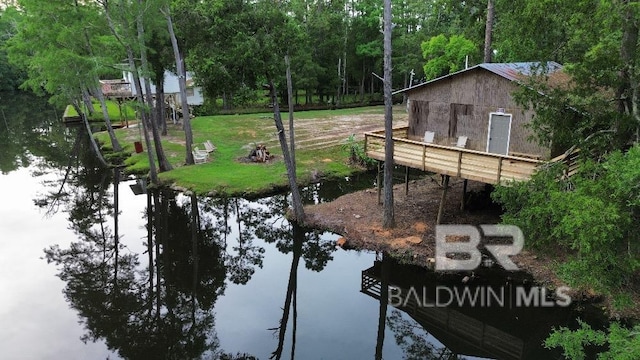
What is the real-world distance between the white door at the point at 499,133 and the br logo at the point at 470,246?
3.03 m

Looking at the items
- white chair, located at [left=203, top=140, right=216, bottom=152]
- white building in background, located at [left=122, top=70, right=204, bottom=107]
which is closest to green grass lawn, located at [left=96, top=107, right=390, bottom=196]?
white chair, located at [left=203, top=140, right=216, bottom=152]

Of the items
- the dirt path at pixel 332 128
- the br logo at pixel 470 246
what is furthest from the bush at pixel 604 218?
the dirt path at pixel 332 128

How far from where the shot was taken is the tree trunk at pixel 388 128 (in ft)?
44.5

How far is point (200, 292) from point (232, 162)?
13.3m

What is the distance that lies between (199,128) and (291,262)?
23980 mm

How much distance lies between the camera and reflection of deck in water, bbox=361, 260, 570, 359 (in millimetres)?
10828

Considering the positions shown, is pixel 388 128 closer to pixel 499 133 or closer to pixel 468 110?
pixel 468 110

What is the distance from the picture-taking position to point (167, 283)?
14.4 metres

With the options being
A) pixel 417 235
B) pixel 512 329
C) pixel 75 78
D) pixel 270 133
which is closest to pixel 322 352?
pixel 512 329

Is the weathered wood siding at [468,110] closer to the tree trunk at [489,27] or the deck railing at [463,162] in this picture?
the deck railing at [463,162]

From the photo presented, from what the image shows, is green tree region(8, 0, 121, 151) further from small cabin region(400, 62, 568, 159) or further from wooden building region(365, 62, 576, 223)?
small cabin region(400, 62, 568, 159)

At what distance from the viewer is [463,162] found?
14.5 m

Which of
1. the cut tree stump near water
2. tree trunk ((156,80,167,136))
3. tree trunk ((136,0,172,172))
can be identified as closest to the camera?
tree trunk ((136,0,172,172))

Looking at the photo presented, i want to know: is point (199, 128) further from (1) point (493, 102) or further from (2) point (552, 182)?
(2) point (552, 182)
